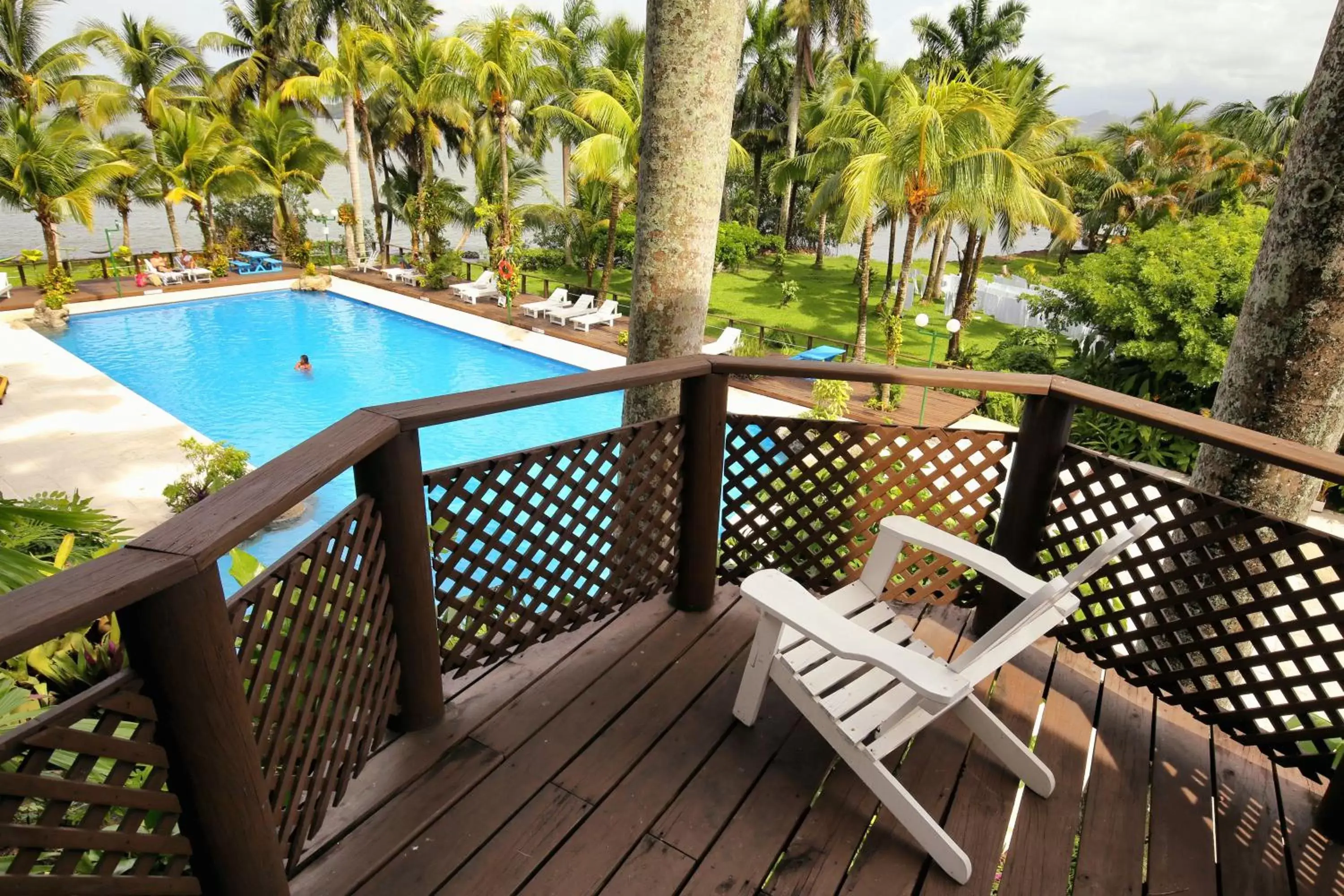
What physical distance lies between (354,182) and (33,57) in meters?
8.61

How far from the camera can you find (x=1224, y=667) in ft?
7.68

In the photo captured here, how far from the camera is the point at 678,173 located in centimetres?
367

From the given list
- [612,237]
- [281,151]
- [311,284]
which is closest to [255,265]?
[311,284]

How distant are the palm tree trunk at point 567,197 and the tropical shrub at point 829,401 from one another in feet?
43.8

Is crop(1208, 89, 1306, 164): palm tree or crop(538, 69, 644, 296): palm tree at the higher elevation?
crop(1208, 89, 1306, 164): palm tree

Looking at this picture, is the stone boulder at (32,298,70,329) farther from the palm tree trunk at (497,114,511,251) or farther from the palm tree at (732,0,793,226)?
the palm tree at (732,0,793,226)

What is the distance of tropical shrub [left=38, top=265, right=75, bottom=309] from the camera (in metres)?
15.7

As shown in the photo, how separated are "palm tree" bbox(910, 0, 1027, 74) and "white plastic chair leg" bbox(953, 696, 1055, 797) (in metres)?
27.3

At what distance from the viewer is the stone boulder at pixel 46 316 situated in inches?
611

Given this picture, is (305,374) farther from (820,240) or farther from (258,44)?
(820,240)

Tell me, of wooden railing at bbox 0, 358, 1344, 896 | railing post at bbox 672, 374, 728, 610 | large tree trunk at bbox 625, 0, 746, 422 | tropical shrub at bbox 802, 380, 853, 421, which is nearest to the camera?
wooden railing at bbox 0, 358, 1344, 896

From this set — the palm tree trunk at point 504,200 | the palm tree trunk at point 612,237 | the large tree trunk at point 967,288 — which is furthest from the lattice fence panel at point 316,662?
the palm tree trunk at point 504,200

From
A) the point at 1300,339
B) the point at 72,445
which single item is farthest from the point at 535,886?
the point at 72,445

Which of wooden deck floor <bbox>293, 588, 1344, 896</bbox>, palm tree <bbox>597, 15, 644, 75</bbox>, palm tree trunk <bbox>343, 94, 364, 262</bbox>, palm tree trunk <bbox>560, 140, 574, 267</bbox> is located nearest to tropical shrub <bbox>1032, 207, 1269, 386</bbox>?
wooden deck floor <bbox>293, 588, 1344, 896</bbox>
